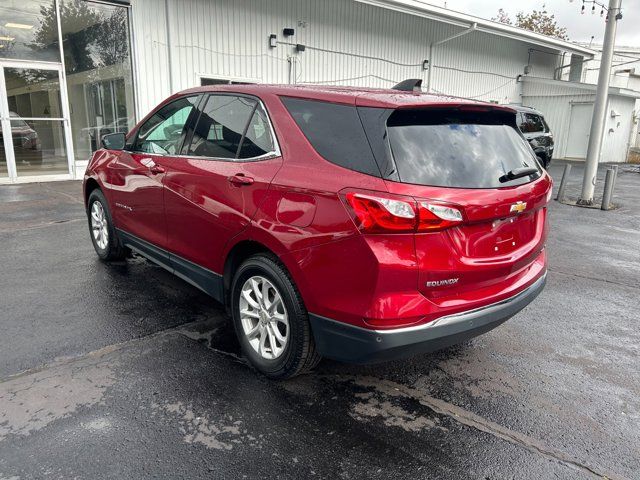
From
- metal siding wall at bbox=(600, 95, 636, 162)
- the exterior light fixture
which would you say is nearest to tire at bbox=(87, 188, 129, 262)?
the exterior light fixture

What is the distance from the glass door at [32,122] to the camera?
33.7ft

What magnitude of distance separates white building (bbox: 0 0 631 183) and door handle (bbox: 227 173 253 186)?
9412mm

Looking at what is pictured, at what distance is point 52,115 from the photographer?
1091cm

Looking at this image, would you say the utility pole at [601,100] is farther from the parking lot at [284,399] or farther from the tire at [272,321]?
the tire at [272,321]

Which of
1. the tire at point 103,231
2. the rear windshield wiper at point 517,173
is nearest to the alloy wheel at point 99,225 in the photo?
the tire at point 103,231

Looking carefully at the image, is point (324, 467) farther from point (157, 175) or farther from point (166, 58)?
point (166, 58)

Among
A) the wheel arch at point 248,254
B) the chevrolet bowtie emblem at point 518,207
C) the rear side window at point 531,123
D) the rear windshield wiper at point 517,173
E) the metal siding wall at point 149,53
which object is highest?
the metal siding wall at point 149,53

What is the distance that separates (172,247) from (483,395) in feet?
8.40

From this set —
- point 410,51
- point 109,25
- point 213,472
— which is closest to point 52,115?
point 109,25

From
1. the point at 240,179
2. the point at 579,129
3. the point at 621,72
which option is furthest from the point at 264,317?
the point at 621,72

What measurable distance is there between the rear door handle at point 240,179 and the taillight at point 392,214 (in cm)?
85

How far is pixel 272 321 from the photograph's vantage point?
10.1 ft

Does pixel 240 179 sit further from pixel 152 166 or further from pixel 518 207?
pixel 518 207

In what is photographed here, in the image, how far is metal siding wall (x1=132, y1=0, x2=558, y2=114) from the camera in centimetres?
1169
